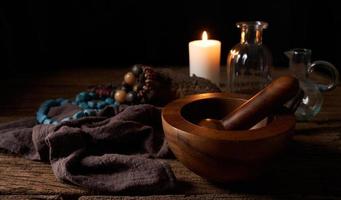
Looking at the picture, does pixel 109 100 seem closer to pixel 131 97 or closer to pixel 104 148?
pixel 131 97

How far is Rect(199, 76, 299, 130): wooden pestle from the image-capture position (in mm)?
538

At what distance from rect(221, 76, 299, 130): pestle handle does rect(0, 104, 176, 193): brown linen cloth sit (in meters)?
0.11

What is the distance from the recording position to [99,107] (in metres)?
0.78

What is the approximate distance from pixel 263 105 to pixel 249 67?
0.33 meters

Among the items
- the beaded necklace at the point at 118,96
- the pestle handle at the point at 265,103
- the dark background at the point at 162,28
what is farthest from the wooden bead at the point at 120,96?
the dark background at the point at 162,28

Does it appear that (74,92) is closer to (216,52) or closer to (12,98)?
(12,98)

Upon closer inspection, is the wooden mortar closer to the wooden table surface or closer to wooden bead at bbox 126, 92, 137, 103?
the wooden table surface

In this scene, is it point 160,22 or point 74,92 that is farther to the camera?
point 160,22

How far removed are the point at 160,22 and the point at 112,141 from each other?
33.2 inches

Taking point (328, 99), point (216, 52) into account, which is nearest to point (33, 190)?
point (216, 52)

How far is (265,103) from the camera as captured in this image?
546 millimetres

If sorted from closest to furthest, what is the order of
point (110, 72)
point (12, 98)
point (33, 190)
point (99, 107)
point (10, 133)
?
point (33, 190) < point (10, 133) < point (99, 107) < point (12, 98) < point (110, 72)

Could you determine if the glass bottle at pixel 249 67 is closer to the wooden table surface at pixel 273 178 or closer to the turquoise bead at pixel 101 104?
the wooden table surface at pixel 273 178

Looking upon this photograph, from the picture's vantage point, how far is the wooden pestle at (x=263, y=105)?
0.54 m
